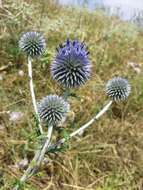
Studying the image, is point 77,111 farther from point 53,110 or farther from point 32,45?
point 53,110

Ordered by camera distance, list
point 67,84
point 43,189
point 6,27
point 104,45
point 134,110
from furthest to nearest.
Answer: point 104,45 → point 6,27 → point 134,110 → point 43,189 → point 67,84

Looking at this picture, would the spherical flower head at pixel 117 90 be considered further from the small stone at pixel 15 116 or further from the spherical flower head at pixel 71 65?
the small stone at pixel 15 116

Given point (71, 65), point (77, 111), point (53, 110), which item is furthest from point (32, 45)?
point (77, 111)

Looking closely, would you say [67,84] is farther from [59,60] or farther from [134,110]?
[134,110]

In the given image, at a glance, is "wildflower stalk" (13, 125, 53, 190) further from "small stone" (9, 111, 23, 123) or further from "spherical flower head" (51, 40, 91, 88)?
"small stone" (9, 111, 23, 123)

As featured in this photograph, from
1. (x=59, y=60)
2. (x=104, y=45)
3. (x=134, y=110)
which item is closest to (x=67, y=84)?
(x=59, y=60)

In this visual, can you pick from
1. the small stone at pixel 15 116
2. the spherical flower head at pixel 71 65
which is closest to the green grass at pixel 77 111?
the small stone at pixel 15 116

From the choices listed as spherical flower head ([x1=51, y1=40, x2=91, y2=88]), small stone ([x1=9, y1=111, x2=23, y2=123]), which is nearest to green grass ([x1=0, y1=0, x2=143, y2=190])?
A: small stone ([x1=9, y1=111, x2=23, y2=123])
